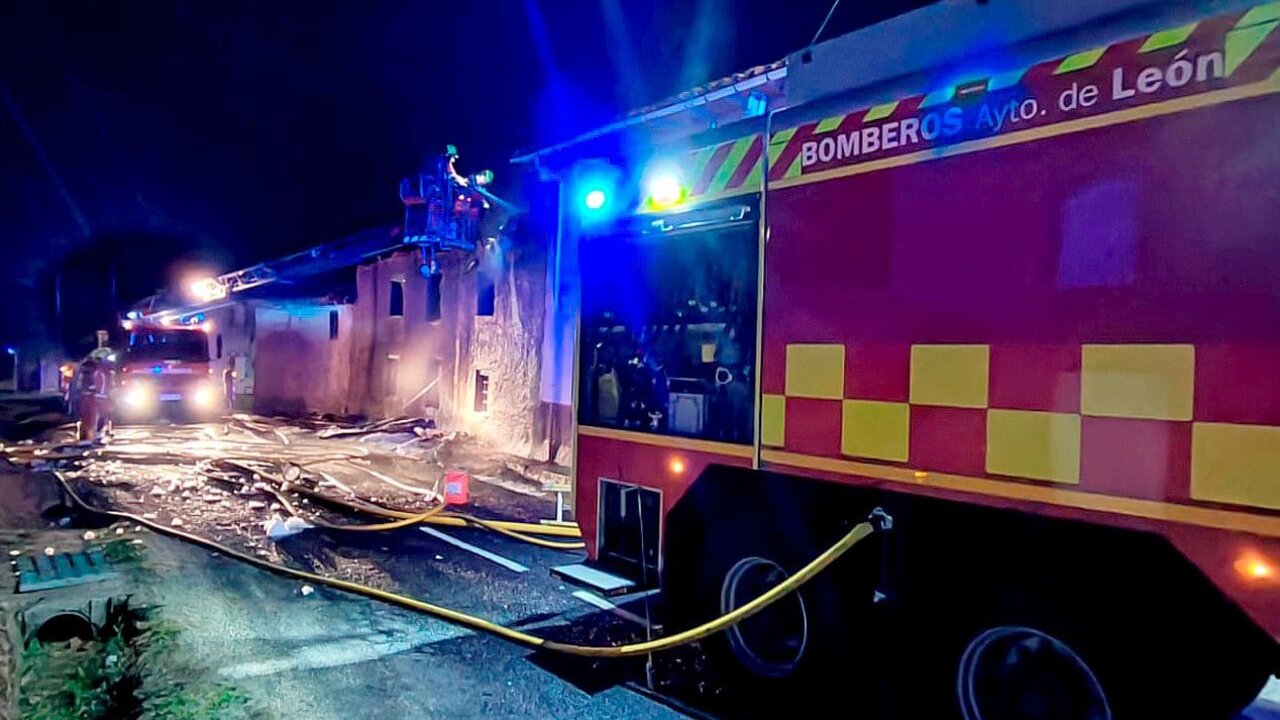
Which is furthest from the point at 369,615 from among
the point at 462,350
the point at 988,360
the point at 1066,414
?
the point at 462,350

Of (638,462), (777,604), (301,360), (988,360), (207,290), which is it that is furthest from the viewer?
(301,360)

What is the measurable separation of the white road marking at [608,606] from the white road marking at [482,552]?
837mm

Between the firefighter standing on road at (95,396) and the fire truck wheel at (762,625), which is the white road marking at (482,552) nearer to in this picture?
the fire truck wheel at (762,625)

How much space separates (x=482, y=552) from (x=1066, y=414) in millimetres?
5469

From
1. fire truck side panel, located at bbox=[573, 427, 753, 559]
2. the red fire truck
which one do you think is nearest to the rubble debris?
fire truck side panel, located at bbox=[573, 427, 753, 559]

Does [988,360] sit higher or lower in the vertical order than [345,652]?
higher

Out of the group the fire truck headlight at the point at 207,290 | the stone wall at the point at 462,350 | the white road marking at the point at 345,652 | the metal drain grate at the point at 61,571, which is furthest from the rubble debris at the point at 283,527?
the fire truck headlight at the point at 207,290

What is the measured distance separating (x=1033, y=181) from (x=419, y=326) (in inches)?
658

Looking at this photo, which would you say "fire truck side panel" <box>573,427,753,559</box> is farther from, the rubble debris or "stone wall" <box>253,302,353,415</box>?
"stone wall" <box>253,302,353,415</box>

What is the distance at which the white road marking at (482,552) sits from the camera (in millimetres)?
6594

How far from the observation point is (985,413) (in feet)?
9.93

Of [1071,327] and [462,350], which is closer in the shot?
[1071,327]

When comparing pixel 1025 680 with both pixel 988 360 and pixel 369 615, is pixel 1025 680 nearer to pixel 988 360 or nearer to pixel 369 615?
pixel 988 360

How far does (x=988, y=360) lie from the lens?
3039 mm
